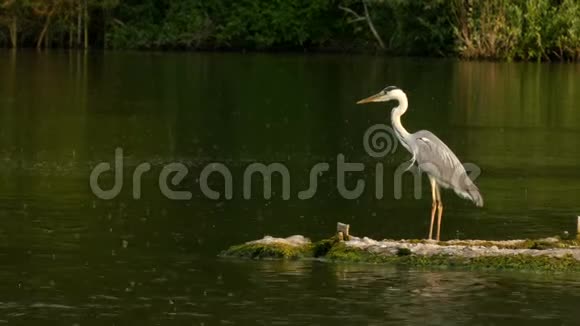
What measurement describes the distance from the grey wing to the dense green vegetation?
185 feet

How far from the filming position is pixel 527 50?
73.3 meters

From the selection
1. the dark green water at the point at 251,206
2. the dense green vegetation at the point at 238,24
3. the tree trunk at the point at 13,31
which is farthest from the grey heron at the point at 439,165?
the tree trunk at the point at 13,31

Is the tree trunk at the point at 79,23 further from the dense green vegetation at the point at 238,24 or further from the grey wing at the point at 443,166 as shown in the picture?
the grey wing at the point at 443,166

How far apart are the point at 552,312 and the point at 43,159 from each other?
606 inches

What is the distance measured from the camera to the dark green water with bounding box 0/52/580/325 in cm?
1558

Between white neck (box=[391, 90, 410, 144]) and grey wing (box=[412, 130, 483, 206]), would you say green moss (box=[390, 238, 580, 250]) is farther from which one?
white neck (box=[391, 90, 410, 144])

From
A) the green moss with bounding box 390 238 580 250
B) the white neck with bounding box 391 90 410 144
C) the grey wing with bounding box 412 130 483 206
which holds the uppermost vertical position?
the white neck with bounding box 391 90 410 144

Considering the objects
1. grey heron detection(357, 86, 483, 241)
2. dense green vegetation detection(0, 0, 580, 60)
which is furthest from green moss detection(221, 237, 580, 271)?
dense green vegetation detection(0, 0, 580, 60)

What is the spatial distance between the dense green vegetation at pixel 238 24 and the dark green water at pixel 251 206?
87.3 ft

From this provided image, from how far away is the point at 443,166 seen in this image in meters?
18.4

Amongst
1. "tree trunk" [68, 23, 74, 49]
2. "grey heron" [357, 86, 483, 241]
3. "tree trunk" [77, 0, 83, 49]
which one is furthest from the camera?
"tree trunk" [68, 23, 74, 49]

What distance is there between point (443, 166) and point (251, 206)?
5.33 metres

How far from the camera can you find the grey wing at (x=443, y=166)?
60.3 ft


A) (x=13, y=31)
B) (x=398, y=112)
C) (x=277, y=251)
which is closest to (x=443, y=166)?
(x=398, y=112)
